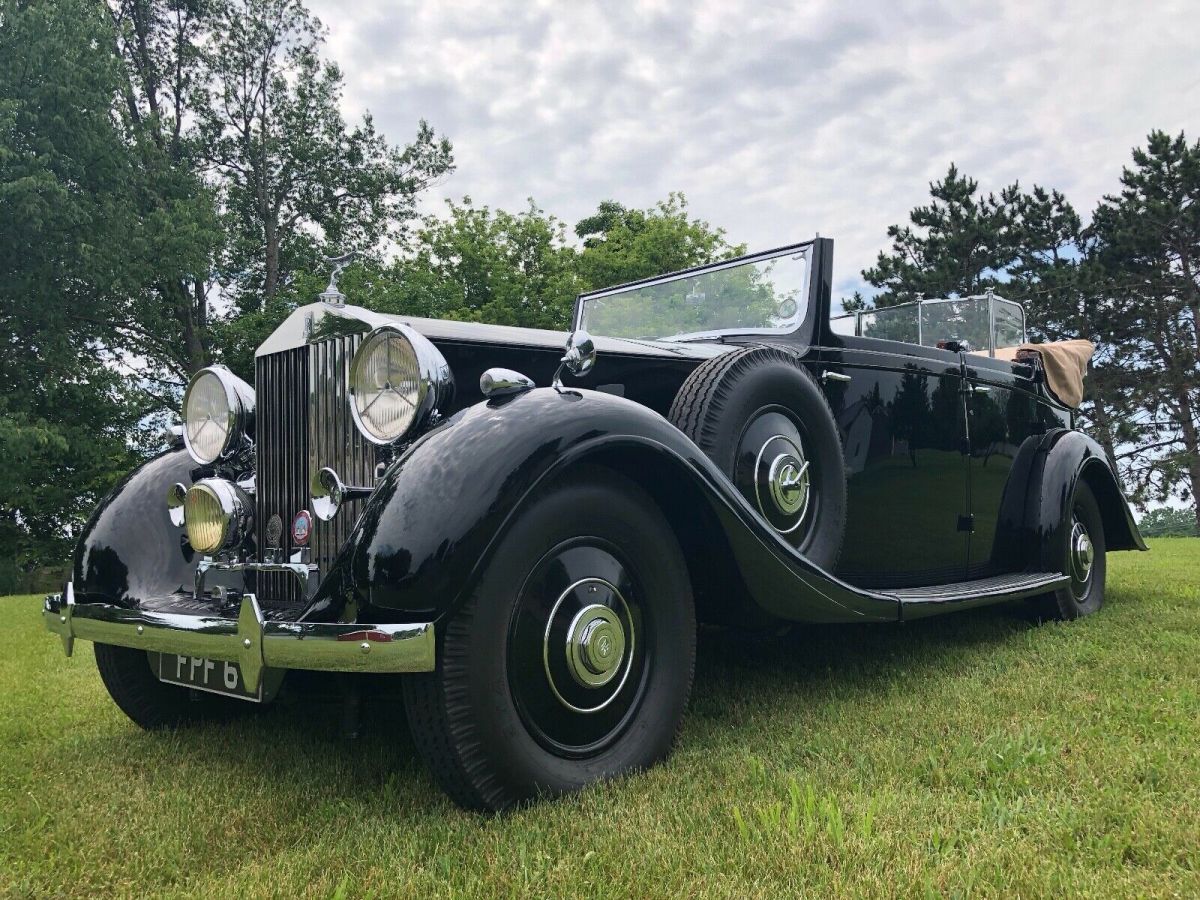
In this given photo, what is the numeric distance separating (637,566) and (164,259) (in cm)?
1770

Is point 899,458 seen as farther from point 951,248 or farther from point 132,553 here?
point 951,248

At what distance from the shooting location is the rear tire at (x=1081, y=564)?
4406 mm

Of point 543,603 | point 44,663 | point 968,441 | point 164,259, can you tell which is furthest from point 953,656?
point 164,259

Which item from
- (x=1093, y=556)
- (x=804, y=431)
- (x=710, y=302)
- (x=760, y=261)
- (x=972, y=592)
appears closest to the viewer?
(x=804, y=431)

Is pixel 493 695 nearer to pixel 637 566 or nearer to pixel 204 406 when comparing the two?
pixel 637 566

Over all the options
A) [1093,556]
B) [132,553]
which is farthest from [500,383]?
[1093,556]

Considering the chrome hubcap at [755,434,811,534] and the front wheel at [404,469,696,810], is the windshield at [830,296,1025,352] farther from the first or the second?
the front wheel at [404,469,696,810]

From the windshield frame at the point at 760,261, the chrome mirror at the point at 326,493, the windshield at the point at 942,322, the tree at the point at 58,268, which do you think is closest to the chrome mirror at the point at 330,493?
the chrome mirror at the point at 326,493

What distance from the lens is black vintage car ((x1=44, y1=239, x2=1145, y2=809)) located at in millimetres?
1899

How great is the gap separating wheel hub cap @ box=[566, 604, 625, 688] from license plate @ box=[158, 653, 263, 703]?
2.39ft

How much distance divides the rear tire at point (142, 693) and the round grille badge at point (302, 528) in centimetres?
68

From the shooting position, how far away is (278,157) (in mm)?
21125

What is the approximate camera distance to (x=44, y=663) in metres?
4.48

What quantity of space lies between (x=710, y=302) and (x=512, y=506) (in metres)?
2.42
